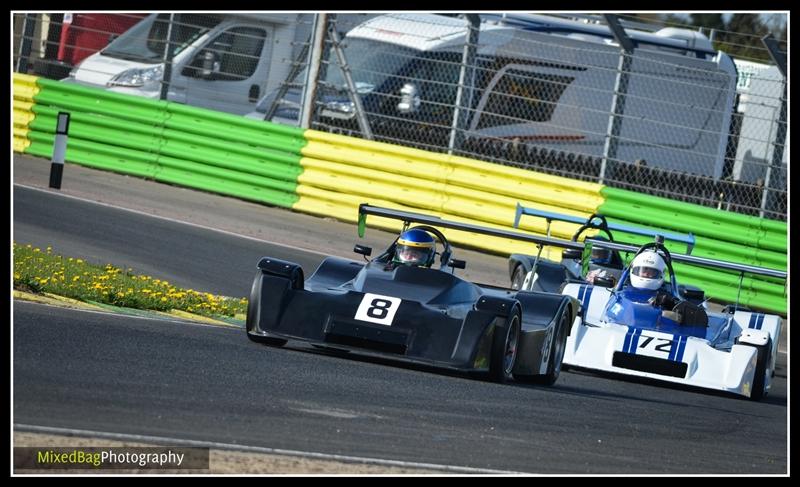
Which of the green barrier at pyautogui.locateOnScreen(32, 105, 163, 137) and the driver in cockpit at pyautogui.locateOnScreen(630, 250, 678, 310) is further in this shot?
the green barrier at pyautogui.locateOnScreen(32, 105, 163, 137)

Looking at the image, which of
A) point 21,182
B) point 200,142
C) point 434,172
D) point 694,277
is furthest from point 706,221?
point 21,182

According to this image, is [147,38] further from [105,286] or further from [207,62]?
[105,286]

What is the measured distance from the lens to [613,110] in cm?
1609

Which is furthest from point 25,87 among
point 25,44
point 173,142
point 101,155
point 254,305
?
point 254,305

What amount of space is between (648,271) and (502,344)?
3.14 m

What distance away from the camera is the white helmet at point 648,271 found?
1168cm

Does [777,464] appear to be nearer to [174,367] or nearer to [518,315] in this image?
[518,315]

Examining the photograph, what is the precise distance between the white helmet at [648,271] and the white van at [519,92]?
4811mm

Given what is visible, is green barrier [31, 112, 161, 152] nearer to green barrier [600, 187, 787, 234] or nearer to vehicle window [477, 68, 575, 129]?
vehicle window [477, 68, 575, 129]

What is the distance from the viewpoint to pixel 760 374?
10594 millimetres

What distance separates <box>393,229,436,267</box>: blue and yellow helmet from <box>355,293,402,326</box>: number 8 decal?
84 cm

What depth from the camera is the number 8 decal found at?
892 cm

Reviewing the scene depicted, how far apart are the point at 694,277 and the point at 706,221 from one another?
69cm

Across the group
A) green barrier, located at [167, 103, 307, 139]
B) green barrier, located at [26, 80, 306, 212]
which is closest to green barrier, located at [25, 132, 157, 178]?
green barrier, located at [26, 80, 306, 212]
